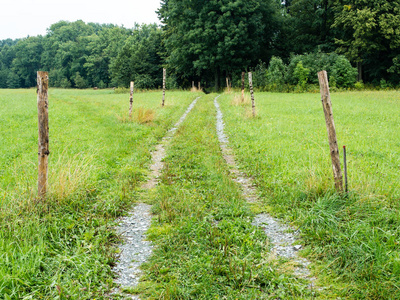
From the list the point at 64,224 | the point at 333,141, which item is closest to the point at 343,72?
the point at 333,141

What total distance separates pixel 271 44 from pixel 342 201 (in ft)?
165

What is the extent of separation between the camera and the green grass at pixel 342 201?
3883 mm

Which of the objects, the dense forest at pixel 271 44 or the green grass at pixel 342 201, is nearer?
the green grass at pixel 342 201

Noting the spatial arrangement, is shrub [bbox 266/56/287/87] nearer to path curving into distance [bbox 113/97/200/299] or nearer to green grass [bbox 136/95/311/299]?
green grass [bbox 136/95/311/299]

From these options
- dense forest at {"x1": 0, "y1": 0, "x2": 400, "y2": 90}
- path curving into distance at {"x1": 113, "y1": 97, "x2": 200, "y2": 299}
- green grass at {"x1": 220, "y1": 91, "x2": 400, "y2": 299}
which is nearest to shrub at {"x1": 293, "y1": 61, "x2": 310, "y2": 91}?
dense forest at {"x1": 0, "y1": 0, "x2": 400, "y2": 90}

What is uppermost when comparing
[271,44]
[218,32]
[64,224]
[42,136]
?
[271,44]

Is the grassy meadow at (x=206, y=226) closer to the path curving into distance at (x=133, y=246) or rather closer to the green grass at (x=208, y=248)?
the green grass at (x=208, y=248)

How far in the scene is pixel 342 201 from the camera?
5.40 meters

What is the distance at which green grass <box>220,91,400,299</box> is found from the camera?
12.7 ft

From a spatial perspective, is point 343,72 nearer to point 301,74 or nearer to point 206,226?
point 301,74

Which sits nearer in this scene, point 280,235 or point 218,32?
point 280,235

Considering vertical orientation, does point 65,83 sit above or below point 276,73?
above

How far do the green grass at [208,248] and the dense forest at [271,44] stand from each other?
32.9 meters

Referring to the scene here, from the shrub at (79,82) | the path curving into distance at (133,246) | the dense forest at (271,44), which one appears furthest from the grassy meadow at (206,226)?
the shrub at (79,82)
